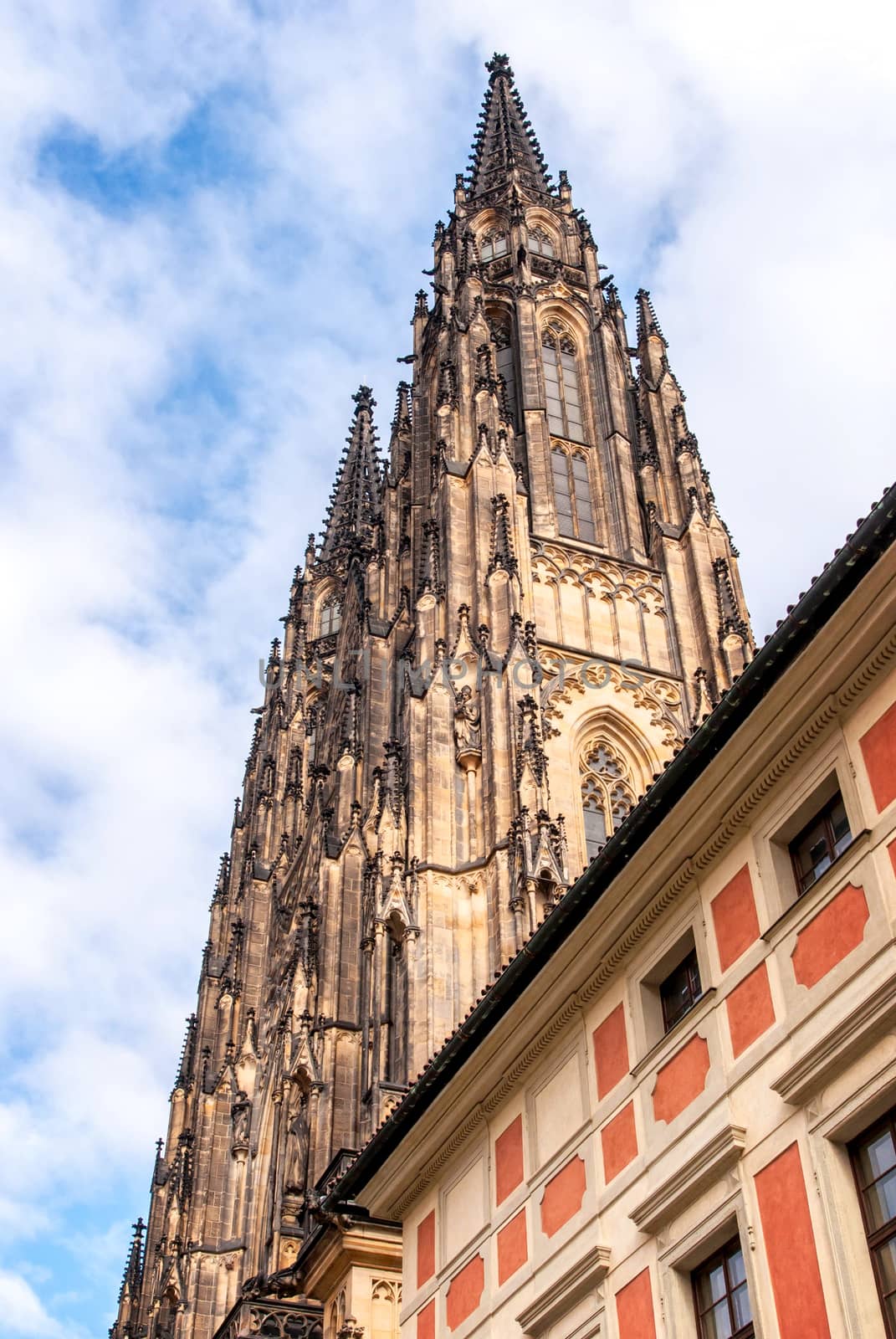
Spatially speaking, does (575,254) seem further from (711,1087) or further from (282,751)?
(711,1087)

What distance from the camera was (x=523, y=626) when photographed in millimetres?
31609

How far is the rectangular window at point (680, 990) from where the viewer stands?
12102 mm

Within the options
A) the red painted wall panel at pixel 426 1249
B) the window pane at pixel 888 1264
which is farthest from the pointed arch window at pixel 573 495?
the window pane at pixel 888 1264

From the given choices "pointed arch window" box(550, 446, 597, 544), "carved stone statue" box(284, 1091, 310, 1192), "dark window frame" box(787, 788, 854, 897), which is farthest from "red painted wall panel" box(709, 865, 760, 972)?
"pointed arch window" box(550, 446, 597, 544)

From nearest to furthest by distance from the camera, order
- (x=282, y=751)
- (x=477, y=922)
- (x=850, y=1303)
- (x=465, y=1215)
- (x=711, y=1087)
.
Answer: (x=850, y=1303) → (x=711, y=1087) → (x=465, y=1215) → (x=477, y=922) → (x=282, y=751)

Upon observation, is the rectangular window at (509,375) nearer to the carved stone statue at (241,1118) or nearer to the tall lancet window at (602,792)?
the tall lancet window at (602,792)

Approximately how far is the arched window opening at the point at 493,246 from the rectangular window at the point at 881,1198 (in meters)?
38.7

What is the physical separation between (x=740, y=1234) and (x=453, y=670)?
21.2 metres

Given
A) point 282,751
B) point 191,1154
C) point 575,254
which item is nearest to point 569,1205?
point 191,1154

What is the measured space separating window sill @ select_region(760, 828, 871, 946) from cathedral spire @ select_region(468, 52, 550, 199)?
40459 mm

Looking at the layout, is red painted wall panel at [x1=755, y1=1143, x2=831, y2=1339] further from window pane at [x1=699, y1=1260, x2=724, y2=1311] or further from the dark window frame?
the dark window frame

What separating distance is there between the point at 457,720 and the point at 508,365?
14161 millimetres

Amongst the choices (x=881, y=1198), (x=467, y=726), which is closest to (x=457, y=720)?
(x=467, y=726)

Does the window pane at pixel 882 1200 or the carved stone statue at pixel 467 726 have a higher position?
the carved stone statue at pixel 467 726
